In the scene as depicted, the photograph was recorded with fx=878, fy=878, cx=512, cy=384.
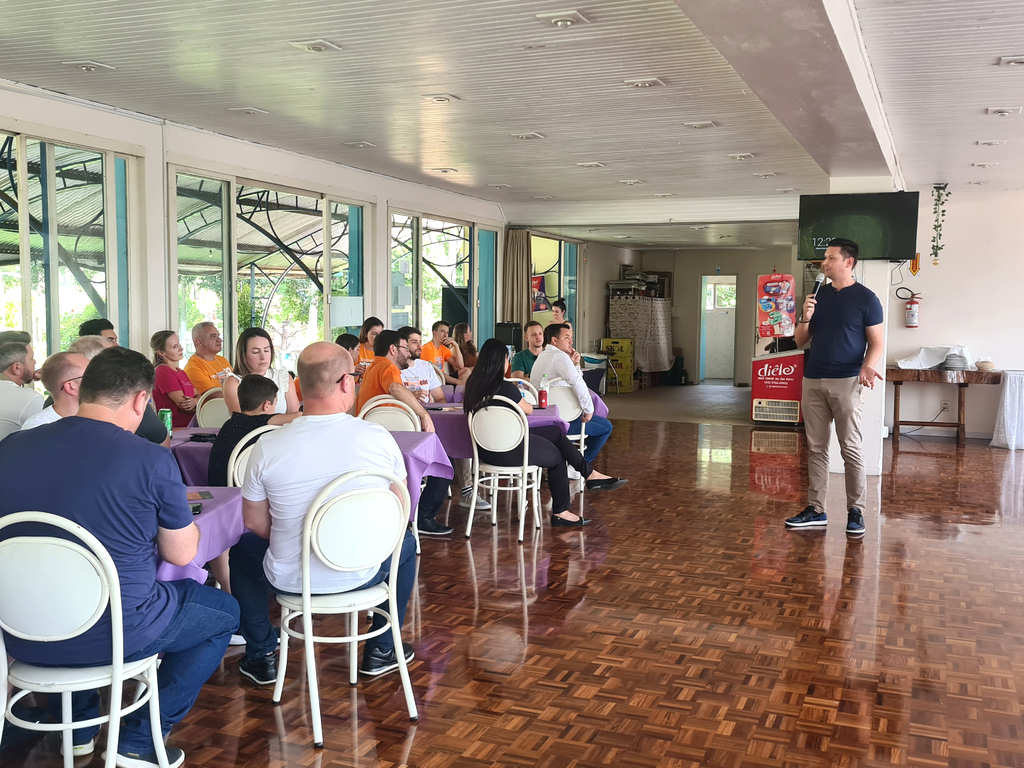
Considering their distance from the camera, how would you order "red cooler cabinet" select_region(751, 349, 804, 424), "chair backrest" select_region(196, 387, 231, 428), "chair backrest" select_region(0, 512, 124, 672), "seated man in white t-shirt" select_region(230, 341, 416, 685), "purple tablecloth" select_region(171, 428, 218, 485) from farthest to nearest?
"red cooler cabinet" select_region(751, 349, 804, 424)
"chair backrest" select_region(196, 387, 231, 428)
"purple tablecloth" select_region(171, 428, 218, 485)
"seated man in white t-shirt" select_region(230, 341, 416, 685)
"chair backrest" select_region(0, 512, 124, 672)

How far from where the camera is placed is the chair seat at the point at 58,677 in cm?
228

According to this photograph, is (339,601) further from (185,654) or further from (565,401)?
(565,401)

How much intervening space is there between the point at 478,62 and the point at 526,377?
342cm

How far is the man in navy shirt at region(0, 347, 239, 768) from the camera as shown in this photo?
2.25 m

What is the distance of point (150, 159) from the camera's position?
706cm

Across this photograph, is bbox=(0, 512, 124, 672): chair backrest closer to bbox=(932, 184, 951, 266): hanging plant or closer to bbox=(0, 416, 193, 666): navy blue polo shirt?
bbox=(0, 416, 193, 666): navy blue polo shirt

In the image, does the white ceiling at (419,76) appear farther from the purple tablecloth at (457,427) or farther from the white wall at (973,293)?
the white wall at (973,293)

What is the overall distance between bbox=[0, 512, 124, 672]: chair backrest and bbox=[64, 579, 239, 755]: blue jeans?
1.03ft

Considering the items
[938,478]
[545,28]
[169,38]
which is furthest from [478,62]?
[938,478]

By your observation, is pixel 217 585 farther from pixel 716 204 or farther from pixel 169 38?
pixel 716 204

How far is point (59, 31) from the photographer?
491cm

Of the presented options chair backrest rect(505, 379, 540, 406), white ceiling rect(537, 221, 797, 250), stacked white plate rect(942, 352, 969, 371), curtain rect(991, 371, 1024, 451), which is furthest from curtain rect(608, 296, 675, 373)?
chair backrest rect(505, 379, 540, 406)

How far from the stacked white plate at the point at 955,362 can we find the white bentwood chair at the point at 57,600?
9.81m

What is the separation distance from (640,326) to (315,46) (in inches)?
502
